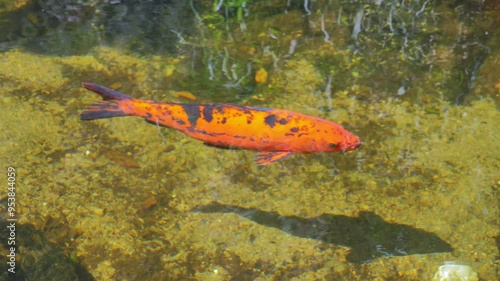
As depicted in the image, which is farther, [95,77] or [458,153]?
[95,77]

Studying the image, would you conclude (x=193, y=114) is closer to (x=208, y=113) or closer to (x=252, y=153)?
(x=208, y=113)

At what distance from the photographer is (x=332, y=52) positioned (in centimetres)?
579

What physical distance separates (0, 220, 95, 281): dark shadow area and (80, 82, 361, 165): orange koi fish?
0.84 meters

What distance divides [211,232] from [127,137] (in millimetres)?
1214

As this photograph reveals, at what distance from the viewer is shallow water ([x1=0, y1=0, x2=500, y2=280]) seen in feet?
12.5

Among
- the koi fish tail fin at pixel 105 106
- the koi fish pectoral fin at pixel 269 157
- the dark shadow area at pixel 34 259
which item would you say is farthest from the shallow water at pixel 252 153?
the koi fish tail fin at pixel 105 106

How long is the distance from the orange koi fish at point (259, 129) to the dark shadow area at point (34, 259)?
0.84 meters

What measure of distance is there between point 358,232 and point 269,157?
96 cm

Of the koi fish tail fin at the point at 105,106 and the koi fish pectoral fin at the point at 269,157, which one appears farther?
the koi fish tail fin at the point at 105,106

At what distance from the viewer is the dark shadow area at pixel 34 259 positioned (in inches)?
123

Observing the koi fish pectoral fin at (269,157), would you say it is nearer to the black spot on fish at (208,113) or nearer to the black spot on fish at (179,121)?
the black spot on fish at (208,113)

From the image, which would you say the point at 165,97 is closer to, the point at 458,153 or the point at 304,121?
the point at 304,121

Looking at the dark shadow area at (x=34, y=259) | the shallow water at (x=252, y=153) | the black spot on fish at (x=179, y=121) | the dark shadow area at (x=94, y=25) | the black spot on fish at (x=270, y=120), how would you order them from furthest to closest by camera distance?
the dark shadow area at (x=94, y=25) → the shallow water at (x=252, y=153) → the black spot on fish at (x=179, y=121) → the black spot on fish at (x=270, y=120) → the dark shadow area at (x=34, y=259)

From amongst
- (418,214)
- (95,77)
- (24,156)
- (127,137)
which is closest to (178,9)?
(95,77)
